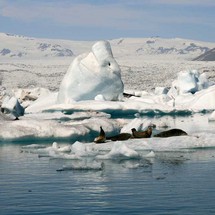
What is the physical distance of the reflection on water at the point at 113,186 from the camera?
1027 cm

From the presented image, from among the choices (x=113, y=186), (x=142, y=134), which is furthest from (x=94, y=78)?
(x=113, y=186)

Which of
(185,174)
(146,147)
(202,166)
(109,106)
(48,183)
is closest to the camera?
(48,183)

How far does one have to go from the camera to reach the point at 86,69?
4038 centimetres

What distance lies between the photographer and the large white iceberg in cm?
4044

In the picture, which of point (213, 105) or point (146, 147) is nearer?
point (146, 147)

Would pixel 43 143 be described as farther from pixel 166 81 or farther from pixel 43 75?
pixel 43 75

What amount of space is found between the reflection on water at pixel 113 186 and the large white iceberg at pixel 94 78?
24.0 meters

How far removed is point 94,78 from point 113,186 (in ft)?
93.3

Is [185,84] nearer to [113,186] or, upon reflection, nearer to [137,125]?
[137,125]

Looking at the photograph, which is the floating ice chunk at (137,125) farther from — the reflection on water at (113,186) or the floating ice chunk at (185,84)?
the floating ice chunk at (185,84)

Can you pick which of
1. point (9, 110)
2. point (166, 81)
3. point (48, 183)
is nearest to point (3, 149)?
point (48, 183)

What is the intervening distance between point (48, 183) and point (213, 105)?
1158 inches

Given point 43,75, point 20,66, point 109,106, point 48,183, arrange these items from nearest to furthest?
1. point 48,183
2. point 109,106
3. point 43,75
4. point 20,66

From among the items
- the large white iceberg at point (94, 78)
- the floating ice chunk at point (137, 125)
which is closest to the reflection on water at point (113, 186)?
the floating ice chunk at point (137, 125)
